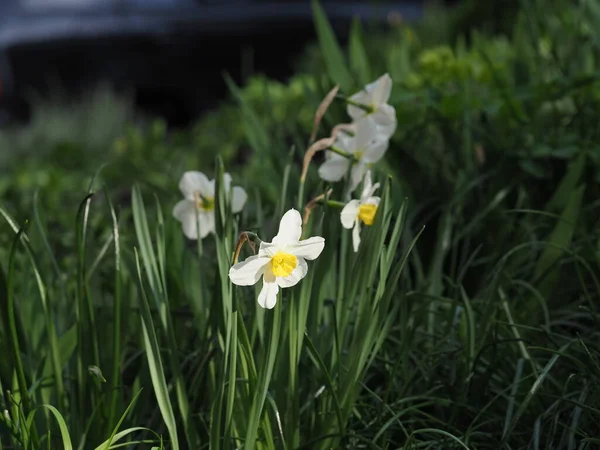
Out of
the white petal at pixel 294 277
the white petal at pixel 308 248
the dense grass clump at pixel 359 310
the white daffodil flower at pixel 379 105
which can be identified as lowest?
the dense grass clump at pixel 359 310

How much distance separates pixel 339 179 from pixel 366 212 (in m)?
0.20

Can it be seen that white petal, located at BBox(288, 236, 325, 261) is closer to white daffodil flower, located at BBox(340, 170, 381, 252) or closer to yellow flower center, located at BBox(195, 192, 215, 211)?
white daffodil flower, located at BBox(340, 170, 381, 252)

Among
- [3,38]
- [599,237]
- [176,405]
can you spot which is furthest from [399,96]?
[3,38]

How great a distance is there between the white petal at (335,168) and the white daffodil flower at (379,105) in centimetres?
12

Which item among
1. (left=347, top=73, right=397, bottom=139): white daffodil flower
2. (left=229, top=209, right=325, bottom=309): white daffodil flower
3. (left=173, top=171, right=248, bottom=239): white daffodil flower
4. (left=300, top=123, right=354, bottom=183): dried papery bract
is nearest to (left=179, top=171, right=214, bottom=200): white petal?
(left=173, top=171, right=248, bottom=239): white daffodil flower

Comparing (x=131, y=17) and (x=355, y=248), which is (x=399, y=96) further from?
(x=131, y=17)

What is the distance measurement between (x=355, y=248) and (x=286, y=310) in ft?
0.53

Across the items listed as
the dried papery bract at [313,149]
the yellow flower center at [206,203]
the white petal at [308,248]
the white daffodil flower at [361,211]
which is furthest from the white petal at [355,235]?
the yellow flower center at [206,203]

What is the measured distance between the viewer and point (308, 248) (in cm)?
127

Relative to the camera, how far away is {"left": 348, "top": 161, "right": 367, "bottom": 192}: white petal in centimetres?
163

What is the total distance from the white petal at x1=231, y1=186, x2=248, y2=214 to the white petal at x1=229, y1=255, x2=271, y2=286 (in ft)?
1.23

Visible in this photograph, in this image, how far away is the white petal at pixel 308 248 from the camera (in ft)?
4.14

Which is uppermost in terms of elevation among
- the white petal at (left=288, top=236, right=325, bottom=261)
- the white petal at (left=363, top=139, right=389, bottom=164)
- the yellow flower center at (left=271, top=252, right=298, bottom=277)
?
the white petal at (left=363, top=139, right=389, bottom=164)

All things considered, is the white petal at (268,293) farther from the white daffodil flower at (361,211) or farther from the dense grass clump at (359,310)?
the white daffodil flower at (361,211)
